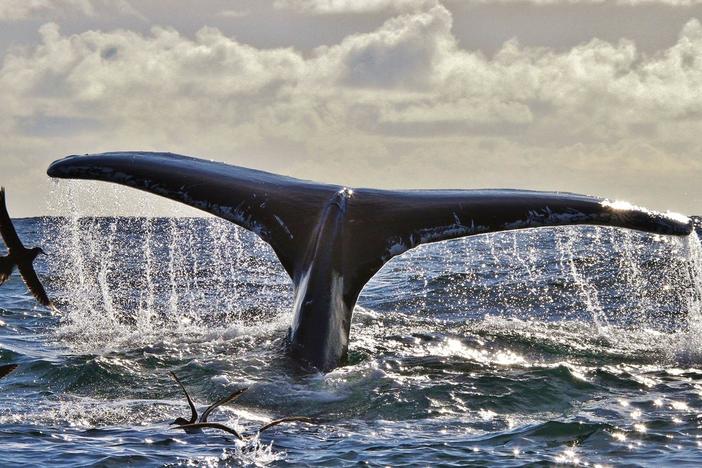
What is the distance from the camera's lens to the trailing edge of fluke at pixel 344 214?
8.72 m

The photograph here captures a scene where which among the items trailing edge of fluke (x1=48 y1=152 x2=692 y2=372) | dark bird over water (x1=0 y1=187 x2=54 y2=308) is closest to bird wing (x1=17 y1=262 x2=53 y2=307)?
dark bird over water (x1=0 y1=187 x2=54 y2=308)

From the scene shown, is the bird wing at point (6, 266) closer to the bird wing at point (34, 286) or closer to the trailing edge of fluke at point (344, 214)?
the bird wing at point (34, 286)

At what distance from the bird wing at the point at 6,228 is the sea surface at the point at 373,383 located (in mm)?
1344

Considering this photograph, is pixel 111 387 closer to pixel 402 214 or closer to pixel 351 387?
pixel 351 387

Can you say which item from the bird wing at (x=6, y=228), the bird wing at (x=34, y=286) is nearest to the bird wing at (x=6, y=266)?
the bird wing at (x=6, y=228)

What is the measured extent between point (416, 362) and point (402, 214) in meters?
1.46

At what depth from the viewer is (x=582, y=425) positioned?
7.50m

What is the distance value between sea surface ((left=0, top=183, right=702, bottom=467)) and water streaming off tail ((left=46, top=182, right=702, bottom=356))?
0.13 meters

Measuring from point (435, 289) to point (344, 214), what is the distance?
29.4ft

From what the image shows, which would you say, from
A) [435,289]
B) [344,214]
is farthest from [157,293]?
[344,214]

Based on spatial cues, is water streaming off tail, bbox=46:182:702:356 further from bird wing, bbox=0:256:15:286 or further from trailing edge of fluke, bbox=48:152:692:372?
bird wing, bbox=0:256:15:286

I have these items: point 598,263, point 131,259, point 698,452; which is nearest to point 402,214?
point 698,452

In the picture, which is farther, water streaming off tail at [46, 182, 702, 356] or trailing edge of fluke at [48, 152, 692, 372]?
water streaming off tail at [46, 182, 702, 356]

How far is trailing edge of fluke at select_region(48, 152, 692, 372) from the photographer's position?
343 inches
